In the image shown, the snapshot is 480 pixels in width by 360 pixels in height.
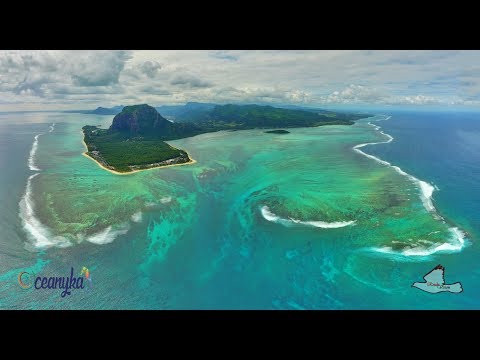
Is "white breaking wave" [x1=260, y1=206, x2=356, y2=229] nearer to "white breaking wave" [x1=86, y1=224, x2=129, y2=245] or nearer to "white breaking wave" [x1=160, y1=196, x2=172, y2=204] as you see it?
"white breaking wave" [x1=160, y1=196, x2=172, y2=204]

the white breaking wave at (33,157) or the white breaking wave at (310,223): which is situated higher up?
the white breaking wave at (310,223)

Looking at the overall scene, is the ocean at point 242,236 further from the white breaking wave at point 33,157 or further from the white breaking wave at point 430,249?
the white breaking wave at point 33,157

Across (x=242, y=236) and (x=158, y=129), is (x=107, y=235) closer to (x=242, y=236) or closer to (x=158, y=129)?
(x=242, y=236)
